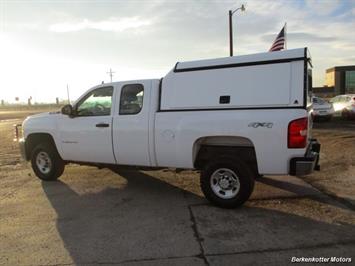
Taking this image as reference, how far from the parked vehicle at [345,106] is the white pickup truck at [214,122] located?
18.6 metres

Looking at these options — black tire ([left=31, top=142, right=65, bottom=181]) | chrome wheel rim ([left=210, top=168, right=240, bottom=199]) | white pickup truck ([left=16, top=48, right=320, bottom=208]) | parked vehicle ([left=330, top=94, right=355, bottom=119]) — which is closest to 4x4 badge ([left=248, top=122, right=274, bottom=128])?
white pickup truck ([left=16, top=48, right=320, bottom=208])

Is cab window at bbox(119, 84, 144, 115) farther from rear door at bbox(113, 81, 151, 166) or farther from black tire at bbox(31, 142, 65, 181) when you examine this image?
black tire at bbox(31, 142, 65, 181)

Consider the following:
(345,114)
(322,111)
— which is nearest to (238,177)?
(322,111)

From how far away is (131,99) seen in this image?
8125 mm

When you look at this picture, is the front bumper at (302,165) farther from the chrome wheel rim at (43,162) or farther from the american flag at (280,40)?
the american flag at (280,40)

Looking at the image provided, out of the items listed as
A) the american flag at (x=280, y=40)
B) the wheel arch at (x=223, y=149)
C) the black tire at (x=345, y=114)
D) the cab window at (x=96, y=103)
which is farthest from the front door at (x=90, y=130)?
the black tire at (x=345, y=114)

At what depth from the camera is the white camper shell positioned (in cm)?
663

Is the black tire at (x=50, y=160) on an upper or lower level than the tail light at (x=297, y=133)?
lower

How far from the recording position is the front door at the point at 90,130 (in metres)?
8.34

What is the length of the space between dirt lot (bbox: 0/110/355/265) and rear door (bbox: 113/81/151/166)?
74 cm

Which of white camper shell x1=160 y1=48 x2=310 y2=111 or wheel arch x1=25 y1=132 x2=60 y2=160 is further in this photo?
wheel arch x1=25 y1=132 x2=60 y2=160

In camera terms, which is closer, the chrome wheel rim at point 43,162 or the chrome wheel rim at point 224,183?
the chrome wheel rim at point 224,183

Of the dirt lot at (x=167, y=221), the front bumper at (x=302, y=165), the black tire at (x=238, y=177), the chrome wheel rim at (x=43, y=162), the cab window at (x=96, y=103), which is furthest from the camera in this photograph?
the chrome wheel rim at (x=43, y=162)

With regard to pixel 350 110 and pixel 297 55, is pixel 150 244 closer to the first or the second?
pixel 297 55
